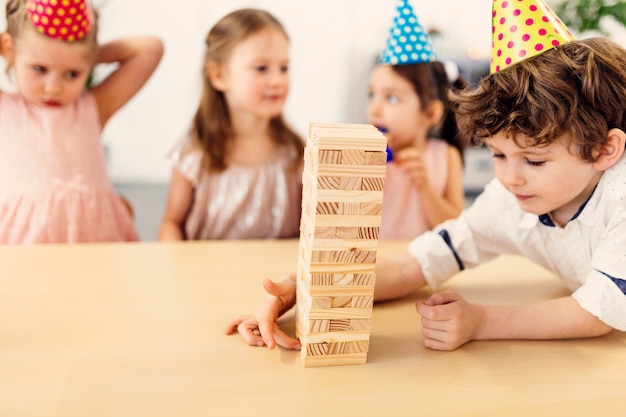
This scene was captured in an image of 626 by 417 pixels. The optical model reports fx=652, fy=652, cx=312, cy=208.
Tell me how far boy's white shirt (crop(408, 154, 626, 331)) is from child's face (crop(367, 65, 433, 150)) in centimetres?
56

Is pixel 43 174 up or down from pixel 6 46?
down

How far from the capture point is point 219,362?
74 centimetres

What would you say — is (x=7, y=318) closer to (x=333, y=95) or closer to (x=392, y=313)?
(x=392, y=313)

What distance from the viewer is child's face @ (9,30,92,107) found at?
47.3 inches

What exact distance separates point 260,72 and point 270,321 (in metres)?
0.74

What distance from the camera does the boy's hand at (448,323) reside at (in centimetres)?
79

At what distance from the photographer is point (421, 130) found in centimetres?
159

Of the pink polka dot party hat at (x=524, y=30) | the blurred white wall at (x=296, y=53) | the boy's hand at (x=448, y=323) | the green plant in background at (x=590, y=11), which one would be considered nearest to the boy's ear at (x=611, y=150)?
the pink polka dot party hat at (x=524, y=30)

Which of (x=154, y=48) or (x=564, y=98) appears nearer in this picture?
(x=564, y=98)

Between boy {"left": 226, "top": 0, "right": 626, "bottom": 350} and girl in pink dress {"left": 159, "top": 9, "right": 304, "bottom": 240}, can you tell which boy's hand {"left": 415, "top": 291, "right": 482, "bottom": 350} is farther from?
girl in pink dress {"left": 159, "top": 9, "right": 304, "bottom": 240}

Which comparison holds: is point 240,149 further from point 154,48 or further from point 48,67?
point 48,67

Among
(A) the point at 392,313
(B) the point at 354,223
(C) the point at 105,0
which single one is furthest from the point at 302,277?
(C) the point at 105,0

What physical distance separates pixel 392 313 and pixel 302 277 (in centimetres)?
21

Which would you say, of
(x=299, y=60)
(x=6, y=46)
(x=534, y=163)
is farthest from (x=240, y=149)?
(x=299, y=60)
